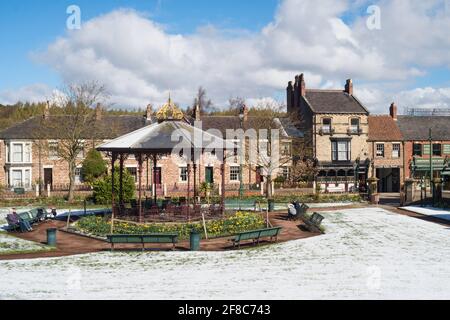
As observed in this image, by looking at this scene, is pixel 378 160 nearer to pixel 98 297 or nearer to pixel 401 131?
pixel 401 131

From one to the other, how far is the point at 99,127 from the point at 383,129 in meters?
29.6

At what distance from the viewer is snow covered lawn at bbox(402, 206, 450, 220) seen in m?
28.9

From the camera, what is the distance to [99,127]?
4794 cm

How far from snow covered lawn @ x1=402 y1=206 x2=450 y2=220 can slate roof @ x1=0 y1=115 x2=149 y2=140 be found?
91.8ft

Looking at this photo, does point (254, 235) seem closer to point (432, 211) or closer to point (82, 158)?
point (432, 211)

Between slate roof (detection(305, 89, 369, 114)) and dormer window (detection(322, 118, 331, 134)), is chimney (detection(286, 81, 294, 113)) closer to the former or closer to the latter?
slate roof (detection(305, 89, 369, 114))

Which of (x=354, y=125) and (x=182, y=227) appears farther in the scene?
(x=354, y=125)

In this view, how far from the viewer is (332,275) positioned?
1470cm

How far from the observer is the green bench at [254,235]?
1934 centimetres

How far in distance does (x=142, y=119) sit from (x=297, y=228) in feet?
98.6

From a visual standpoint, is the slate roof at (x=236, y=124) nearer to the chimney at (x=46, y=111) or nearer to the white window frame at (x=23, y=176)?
the chimney at (x=46, y=111)

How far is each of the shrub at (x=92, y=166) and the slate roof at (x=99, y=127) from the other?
3221mm

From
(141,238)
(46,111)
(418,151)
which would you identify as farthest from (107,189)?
(418,151)

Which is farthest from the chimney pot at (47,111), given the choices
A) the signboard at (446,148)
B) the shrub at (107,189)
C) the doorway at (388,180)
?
the signboard at (446,148)
